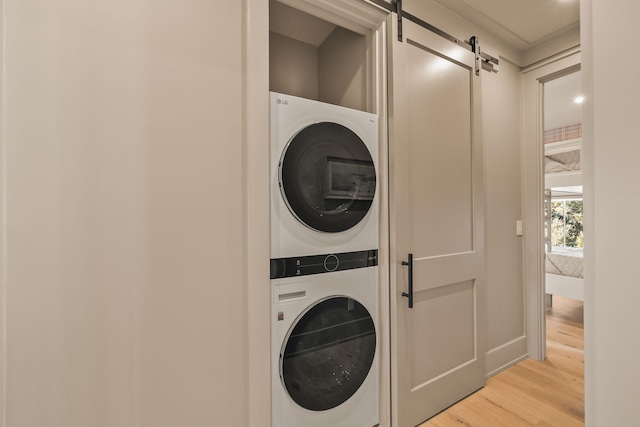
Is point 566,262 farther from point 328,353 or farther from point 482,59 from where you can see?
point 328,353

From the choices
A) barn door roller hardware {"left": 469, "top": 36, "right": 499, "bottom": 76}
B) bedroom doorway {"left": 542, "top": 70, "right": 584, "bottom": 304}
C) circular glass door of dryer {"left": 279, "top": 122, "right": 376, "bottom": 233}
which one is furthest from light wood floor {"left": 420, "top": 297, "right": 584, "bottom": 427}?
barn door roller hardware {"left": 469, "top": 36, "right": 499, "bottom": 76}

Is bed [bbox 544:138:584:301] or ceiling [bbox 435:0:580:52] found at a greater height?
ceiling [bbox 435:0:580:52]

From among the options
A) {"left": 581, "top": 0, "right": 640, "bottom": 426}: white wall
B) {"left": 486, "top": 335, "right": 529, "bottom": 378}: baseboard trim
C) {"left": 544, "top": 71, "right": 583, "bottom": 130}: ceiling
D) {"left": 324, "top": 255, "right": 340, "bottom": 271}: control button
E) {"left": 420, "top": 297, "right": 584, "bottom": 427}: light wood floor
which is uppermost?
{"left": 544, "top": 71, "right": 583, "bottom": 130}: ceiling

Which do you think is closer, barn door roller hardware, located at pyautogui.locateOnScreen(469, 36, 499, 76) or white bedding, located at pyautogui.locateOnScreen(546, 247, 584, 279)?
barn door roller hardware, located at pyautogui.locateOnScreen(469, 36, 499, 76)

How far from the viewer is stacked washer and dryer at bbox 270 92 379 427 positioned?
1.31 meters

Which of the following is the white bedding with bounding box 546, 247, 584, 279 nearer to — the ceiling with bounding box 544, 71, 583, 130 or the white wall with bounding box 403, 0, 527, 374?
the white wall with bounding box 403, 0, 527, 374

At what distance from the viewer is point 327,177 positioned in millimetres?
1445

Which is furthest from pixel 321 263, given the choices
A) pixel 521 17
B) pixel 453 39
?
pixel 521 17

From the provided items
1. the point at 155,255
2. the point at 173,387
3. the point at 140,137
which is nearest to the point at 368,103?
the point at 140,137

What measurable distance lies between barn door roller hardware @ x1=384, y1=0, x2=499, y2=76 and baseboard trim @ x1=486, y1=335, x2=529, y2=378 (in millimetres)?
2123

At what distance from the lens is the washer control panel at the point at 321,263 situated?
1.31 m

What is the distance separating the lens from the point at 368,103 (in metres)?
1.69

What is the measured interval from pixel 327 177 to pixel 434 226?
32.8 inches

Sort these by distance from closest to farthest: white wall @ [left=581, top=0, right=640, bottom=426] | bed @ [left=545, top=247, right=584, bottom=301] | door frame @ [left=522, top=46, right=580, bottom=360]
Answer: white wall @ [left=581, top=0, right=640, bottom=426], door frame @ [left=522, top=46, right=580, bottom=360], bed @ [left=545, top=247, right=584, bottom=301]
